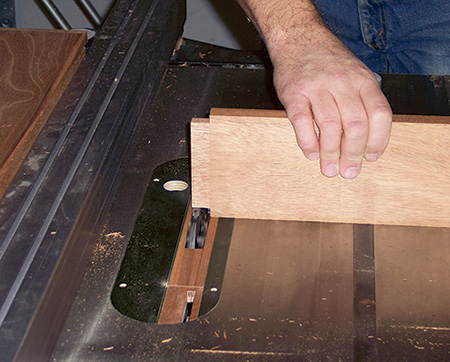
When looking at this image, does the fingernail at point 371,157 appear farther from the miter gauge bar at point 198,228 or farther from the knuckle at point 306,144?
the miter gauge bar at point 198,228

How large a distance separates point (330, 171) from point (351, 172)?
0.11ft

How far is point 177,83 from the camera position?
1.34 metres

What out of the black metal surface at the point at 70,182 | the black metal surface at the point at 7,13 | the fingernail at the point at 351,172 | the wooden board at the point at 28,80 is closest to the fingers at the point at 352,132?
the fingernail at the point at 351,172

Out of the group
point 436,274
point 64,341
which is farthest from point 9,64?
point 436,274

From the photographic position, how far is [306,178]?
0.94m

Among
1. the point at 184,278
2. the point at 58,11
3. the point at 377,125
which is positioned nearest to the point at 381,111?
the point at 377,125

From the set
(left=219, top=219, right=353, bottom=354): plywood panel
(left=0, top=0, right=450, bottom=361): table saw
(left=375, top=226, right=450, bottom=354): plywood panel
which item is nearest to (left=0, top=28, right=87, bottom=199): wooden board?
(left=0, top=0, right=450, bottom=361): table saw

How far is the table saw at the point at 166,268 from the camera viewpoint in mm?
749

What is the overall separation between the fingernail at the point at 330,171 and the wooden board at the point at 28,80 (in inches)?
20.2

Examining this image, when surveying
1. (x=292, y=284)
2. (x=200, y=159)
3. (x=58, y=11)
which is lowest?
(x=58, y=11)

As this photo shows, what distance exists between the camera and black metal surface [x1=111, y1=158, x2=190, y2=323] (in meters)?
0.83

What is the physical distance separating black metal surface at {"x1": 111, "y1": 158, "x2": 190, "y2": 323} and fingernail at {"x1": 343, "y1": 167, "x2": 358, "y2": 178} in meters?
0.28

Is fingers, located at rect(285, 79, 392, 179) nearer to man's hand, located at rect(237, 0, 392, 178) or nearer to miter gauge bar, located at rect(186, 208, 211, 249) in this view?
man's hand, located at rect(237, 0, 392, 178)

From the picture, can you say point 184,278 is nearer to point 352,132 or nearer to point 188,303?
point 188,303
